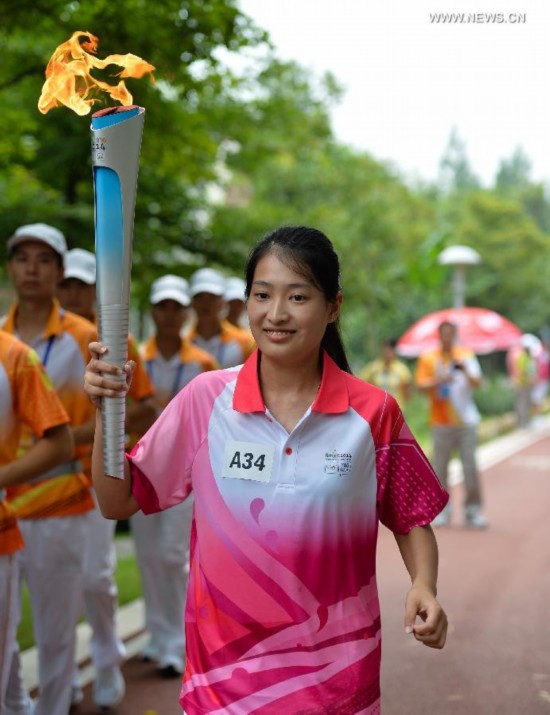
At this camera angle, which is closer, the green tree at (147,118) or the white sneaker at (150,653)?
the white sneaker at (150,653)

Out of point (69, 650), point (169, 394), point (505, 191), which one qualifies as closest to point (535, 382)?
point (169, 394)

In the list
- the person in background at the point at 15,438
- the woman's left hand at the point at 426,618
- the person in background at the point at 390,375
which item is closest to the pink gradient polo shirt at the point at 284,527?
the woman's left hand at the point at 426,618

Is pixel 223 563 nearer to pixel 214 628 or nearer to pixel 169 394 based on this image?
pixel 214 628

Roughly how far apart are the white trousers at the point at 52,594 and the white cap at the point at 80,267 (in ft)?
Answer: 4.96

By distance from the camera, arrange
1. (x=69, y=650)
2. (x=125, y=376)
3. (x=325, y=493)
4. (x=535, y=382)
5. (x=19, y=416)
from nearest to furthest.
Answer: (x=125, y=376) → (x=325, y=493) → (x=19, y=416) → (x=69, y=650) → (x=535, y=382)

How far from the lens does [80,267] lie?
5590 millimetres

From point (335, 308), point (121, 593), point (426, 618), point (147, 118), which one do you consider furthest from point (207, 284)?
point (426, 618)

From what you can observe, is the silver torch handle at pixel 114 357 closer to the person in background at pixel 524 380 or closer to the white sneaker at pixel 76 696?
the white sneaker at pixel 76 696

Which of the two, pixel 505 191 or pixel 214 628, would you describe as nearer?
pixel 214 628

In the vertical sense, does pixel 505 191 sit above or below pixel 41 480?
above

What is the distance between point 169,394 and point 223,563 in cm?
360

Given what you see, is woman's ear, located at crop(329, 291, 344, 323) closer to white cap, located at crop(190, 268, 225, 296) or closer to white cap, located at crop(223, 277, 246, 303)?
white cap, located at crop(190, 268, 225, 296)

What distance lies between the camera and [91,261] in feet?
18.4

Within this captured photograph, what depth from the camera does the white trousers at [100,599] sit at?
5.07 metres
